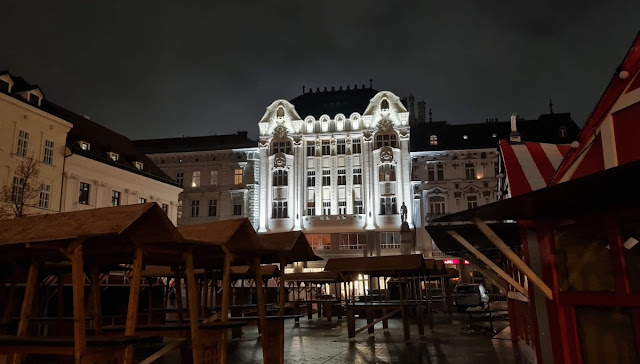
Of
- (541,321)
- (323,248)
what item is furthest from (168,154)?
(541,321)

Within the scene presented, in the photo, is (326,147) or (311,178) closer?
(311,178)

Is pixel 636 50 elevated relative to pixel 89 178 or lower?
lower

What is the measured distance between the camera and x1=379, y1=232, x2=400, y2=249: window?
4709 centimetres

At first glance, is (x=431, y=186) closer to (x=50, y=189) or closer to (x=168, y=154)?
(x=168, y=154)

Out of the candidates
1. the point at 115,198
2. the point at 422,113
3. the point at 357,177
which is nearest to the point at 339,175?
the point at 357,177

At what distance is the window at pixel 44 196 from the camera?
29.3 m

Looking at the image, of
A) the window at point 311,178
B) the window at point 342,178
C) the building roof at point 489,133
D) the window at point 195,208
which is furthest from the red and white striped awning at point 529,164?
the window at point 195,208

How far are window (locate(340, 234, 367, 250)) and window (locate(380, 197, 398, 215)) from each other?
10.8ft

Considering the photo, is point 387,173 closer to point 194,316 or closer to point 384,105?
point 384,105

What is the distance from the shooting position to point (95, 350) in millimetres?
6547

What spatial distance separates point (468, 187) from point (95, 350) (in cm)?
4414

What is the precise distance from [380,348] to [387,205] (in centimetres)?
3375

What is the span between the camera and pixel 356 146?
50.3 metres

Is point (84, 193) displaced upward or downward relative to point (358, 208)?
downward
